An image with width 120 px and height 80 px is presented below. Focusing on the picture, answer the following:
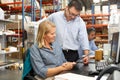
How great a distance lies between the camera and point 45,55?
1.91 meters

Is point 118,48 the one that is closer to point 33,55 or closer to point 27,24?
point 33,55

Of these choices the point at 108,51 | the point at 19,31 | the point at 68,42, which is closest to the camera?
the point at 108,51

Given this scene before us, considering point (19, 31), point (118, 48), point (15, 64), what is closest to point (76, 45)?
point (118, 48)

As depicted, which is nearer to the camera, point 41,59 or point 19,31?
point 41,59

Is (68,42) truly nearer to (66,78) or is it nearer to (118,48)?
(118,48)

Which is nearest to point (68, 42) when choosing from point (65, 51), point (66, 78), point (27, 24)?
point (65, 51)

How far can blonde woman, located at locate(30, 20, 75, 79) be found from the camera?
184cm

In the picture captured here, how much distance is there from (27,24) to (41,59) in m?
5.79

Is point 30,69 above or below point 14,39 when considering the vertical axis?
above

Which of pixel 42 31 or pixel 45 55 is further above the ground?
pixel 42 31

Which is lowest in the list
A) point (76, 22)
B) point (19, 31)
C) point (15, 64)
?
point (15, 64)

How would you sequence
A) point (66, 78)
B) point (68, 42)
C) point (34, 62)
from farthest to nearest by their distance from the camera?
point (68, 42), point (34, 62), point (66, 78)

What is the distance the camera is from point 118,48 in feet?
6.48

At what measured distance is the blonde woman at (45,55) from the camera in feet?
→ 6.02
